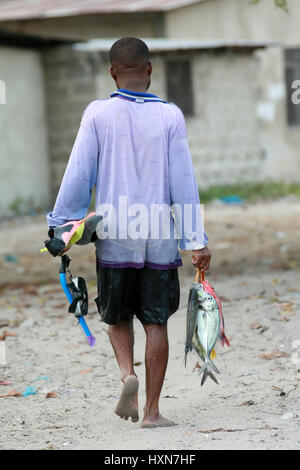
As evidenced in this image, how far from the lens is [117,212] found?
3549 mm

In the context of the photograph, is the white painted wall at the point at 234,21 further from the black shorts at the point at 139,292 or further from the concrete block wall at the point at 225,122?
the black shorts at the point at 139,292

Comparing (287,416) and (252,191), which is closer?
(287,416)

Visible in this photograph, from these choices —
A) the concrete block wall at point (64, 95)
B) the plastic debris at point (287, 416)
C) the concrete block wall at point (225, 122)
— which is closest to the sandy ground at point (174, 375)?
the plastic debris at point (287, 416)

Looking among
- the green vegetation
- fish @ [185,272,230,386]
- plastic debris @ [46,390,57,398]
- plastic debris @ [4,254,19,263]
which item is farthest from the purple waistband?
the green vegetation

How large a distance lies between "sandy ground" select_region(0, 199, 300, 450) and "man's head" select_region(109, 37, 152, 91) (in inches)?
63.6

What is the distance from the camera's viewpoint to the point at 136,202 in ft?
11.6

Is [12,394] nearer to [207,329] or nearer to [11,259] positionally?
[207,329]

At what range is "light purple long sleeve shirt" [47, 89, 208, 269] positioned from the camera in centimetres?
351

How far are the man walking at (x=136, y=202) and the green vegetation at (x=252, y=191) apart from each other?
11.6 m

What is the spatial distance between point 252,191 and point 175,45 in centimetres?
345

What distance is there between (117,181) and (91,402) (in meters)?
1.47

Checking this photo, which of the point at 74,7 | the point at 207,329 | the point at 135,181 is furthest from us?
the point at 74,7

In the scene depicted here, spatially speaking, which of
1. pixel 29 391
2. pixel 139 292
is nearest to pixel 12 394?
pixel 29 391
